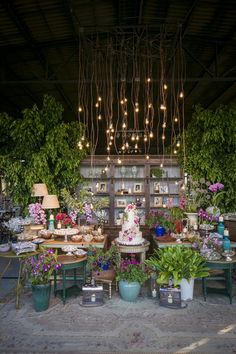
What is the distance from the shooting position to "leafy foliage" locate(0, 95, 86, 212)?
6980mm

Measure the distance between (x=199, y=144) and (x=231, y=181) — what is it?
107 cm

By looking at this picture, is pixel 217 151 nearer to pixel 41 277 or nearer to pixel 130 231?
pixel 130 231

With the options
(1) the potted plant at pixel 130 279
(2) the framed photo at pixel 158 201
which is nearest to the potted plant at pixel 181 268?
(1) the potted plant at pixel 130 279

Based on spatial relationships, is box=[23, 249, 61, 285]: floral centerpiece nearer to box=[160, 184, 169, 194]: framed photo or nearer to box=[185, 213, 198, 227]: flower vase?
box=[185, 213, 198, 227]: flower vase

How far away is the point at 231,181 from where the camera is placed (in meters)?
7.18

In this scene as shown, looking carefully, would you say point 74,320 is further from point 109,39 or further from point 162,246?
point 109,39

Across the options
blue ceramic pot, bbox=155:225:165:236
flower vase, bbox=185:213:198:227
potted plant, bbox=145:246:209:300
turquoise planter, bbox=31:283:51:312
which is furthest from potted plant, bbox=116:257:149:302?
flower vase, bbox=185:213:198:227

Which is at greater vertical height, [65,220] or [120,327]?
[65,220]

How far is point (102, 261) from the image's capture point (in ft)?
16.8

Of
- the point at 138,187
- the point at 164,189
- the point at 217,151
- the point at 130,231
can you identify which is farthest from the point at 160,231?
the point at 217,151

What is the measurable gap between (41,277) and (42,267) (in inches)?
5.5

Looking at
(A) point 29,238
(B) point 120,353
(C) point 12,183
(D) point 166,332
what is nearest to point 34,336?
(B) point 120,353

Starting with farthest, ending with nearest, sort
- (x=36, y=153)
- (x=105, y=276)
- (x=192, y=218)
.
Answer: (x=36, y=153)
(x=192, y=218)
(x=105, y=276)

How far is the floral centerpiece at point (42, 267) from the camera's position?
449cm
